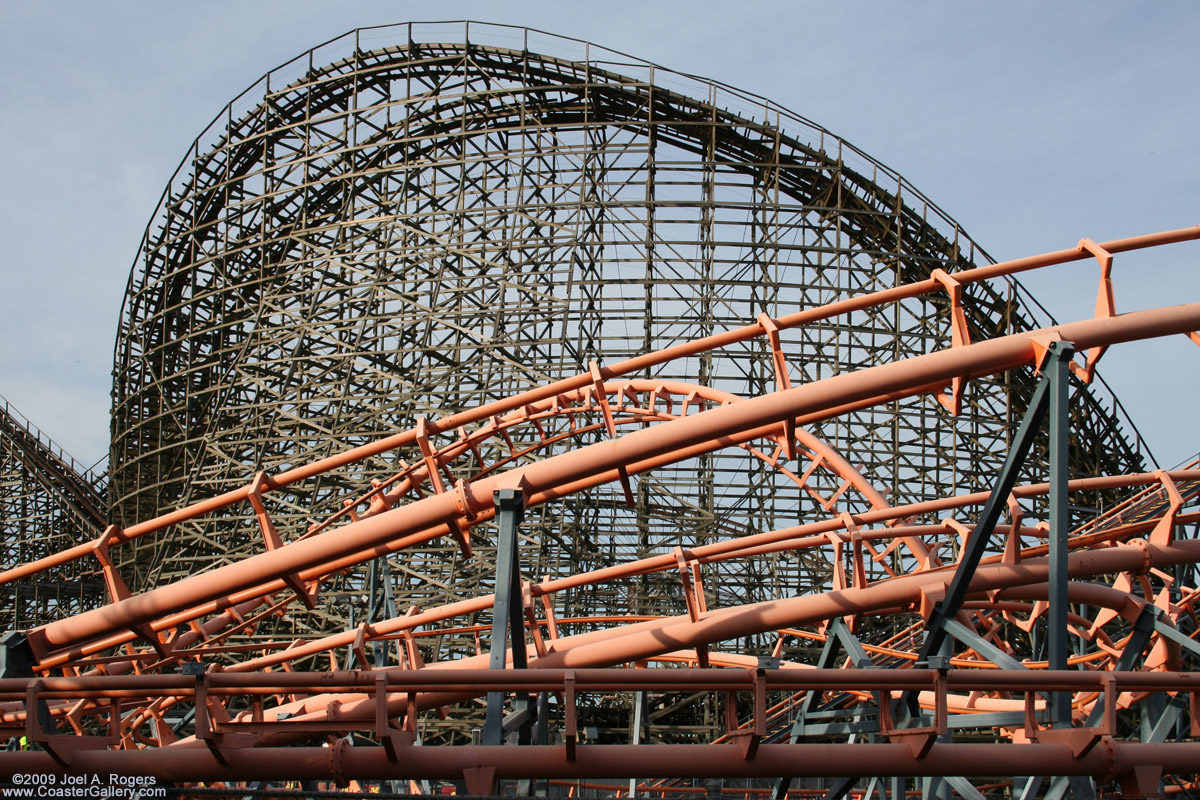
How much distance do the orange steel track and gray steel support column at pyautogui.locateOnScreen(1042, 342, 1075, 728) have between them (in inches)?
4.9

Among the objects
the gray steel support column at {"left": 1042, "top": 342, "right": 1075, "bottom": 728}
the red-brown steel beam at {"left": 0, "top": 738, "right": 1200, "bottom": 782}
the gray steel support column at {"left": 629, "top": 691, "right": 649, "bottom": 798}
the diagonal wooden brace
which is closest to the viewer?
the red-brown steel beam at {"left": 0, "top": 738, "right": 1200, "bottom": 782}

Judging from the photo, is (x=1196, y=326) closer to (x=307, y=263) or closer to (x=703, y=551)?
(x=703, y=551)

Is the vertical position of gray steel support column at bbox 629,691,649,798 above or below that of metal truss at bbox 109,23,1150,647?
below

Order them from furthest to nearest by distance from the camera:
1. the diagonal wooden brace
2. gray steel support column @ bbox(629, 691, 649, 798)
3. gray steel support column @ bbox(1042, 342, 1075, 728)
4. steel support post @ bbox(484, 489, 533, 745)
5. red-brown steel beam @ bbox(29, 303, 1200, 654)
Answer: gray steel support column @ bbox(629, 691, 649, 798) → the diagonal wooden brace → red-brown steel beam @ bbox(29, 303, 1200, 654) → steel support post @ bbox(484, 489, 533, 745) → gray steel support column @ bbox(1042, 342, 1075, 728)

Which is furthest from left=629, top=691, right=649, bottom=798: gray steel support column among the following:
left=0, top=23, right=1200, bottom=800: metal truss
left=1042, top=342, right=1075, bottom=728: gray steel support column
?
left=1042, top=342, right=1075, bottom=728: gray steel support column

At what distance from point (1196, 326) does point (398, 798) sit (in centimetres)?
581

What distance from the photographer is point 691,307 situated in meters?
19.4

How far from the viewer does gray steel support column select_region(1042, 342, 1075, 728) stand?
6922 mm

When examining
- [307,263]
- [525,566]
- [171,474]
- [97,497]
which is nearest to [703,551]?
[525,566]

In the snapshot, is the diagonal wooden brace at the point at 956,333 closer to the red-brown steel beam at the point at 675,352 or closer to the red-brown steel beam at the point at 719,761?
the red-brown steel beam at the point at 675,352

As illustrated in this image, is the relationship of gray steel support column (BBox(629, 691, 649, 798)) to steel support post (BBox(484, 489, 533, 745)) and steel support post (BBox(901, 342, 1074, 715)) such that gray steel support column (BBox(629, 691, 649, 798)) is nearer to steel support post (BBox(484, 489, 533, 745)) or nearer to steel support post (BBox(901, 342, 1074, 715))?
steel support post (BBox(484, 489, 533, 745))

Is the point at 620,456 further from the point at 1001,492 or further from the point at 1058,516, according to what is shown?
the point at 1058,516

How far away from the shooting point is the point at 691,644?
29.4ft

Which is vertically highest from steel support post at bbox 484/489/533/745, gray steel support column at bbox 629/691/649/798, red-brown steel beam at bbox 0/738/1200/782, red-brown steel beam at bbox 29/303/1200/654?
red-brown steel beam at bbox 29/303/1200/654
